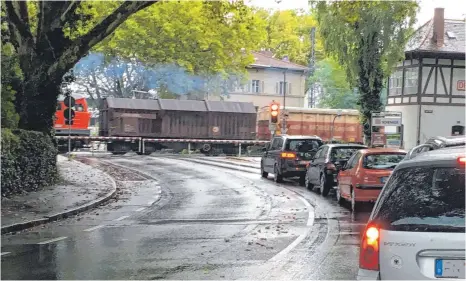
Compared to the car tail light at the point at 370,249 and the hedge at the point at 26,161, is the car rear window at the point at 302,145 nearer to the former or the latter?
the hedge at the point at 26,161

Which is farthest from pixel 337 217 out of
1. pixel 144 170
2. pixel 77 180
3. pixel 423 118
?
pixel 423 118

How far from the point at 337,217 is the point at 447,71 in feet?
95.8

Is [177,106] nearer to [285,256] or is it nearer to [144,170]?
[144,170]

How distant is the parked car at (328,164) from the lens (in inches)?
685

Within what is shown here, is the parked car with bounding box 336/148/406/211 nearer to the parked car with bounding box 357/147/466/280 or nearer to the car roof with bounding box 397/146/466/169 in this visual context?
the car roof with bounding box 397/146/466/169

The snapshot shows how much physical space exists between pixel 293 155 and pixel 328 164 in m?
4.29

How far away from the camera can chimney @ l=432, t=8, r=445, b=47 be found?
39.5m

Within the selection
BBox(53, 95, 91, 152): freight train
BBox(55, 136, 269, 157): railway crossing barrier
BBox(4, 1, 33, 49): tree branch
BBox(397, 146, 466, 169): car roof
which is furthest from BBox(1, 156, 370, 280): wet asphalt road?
BBox(55, 136, 269, 157): railway crossing barrier

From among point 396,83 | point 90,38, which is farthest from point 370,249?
point 396,83

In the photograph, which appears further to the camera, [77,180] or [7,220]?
[77,180]

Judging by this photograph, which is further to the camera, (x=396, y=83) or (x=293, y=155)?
(x=396, y=83)

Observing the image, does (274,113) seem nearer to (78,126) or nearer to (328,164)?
(328,164)

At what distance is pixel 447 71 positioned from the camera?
38.9m

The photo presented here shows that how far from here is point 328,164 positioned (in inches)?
686
